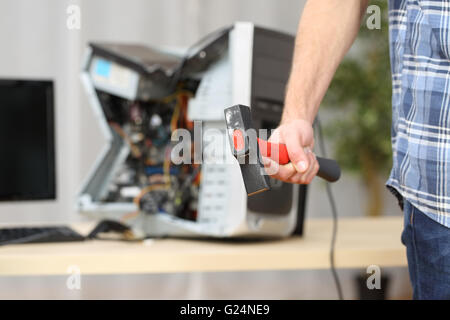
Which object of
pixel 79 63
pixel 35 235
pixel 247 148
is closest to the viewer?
pixel 247 148

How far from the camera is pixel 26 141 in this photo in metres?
1.39

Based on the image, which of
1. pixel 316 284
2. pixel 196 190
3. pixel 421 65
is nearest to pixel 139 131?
pixel 196 190

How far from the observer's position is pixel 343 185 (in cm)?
349

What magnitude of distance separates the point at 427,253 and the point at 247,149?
0.94 feet

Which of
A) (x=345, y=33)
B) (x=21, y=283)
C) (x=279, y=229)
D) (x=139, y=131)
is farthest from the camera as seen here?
(x=21, y=283)

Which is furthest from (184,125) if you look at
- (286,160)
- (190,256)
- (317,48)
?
(286,160)

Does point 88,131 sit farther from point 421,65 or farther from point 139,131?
point 421,65

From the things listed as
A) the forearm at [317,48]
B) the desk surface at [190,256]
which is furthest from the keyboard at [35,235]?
the forearm at [317,48]

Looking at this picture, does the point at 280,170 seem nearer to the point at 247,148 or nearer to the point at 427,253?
the point at 247,148

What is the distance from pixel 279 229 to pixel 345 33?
1.86 ft

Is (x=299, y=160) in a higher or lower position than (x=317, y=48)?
lower

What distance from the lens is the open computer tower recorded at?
4.08 feet

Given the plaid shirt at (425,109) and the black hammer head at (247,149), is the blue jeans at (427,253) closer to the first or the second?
the plaid shirt at (425,109)

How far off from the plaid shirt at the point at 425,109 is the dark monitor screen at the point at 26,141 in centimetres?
88
